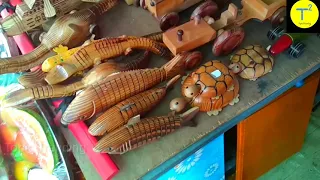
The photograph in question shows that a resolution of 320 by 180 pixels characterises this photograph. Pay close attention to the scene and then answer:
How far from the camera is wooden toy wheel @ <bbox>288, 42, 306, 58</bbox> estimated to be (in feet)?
3.69

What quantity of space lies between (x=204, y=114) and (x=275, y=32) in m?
0.33

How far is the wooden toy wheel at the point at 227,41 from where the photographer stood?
3.65ft

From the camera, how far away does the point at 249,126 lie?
113cm

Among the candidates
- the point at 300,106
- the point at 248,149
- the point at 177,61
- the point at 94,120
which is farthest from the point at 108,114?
the point at 300,106

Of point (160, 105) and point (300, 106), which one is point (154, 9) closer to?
point (160, 105)

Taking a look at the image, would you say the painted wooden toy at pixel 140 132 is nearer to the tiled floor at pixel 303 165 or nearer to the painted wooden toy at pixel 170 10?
the painted wooden toy at pixel 170 10

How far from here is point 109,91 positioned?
1003mm

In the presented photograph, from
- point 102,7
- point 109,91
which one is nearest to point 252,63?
point 109,91

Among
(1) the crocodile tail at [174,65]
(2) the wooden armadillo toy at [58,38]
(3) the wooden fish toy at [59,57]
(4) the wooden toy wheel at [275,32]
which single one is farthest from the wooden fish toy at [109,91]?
→ (4) the wooden toy wheel at [275,32]

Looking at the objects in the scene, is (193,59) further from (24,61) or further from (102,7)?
(24,61)

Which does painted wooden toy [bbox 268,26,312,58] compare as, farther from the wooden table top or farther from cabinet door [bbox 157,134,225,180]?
cabinet door [bbox 157,134,225,180]

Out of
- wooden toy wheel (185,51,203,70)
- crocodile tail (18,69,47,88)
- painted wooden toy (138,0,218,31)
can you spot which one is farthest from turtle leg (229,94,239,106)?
crocodile tail (18,69,47,88)

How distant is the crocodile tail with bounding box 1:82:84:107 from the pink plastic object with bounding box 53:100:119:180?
8cm

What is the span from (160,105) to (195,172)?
220mm
